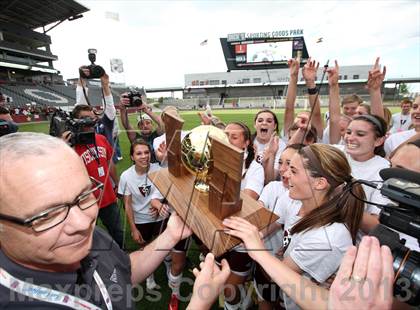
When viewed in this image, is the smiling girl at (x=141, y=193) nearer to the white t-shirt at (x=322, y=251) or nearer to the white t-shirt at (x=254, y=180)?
the white t-shirt at (x=254, y=180)

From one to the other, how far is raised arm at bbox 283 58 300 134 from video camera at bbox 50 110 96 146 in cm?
201

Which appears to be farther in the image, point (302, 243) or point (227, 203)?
→ point (302, 243)

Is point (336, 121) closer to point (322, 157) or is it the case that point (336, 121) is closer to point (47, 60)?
point (322, 157)

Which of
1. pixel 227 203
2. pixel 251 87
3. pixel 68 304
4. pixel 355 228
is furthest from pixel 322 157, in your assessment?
pixel 251 87

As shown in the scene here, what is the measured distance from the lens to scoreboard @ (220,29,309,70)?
3753 cm

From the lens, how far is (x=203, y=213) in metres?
0.94

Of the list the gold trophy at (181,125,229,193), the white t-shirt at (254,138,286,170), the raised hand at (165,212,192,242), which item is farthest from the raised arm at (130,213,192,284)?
the white t-shirt at (254,138,286,170)

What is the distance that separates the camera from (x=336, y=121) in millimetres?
2791

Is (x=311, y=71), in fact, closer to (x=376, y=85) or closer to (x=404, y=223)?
(x=376, y=85)

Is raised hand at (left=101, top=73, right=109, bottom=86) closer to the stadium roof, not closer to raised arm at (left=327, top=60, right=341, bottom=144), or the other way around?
raised arm at (left=327, top=60, right=341, bottom=144)

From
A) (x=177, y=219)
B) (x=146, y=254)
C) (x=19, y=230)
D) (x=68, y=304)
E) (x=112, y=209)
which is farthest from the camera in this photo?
(x=112, y=209)

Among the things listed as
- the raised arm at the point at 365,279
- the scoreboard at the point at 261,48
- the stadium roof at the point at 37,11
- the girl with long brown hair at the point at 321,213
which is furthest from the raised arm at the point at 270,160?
the scoreboard at the point at 261,48

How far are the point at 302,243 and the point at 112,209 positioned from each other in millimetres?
2119

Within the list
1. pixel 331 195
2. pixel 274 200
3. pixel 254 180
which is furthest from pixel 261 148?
pixel 331 195
